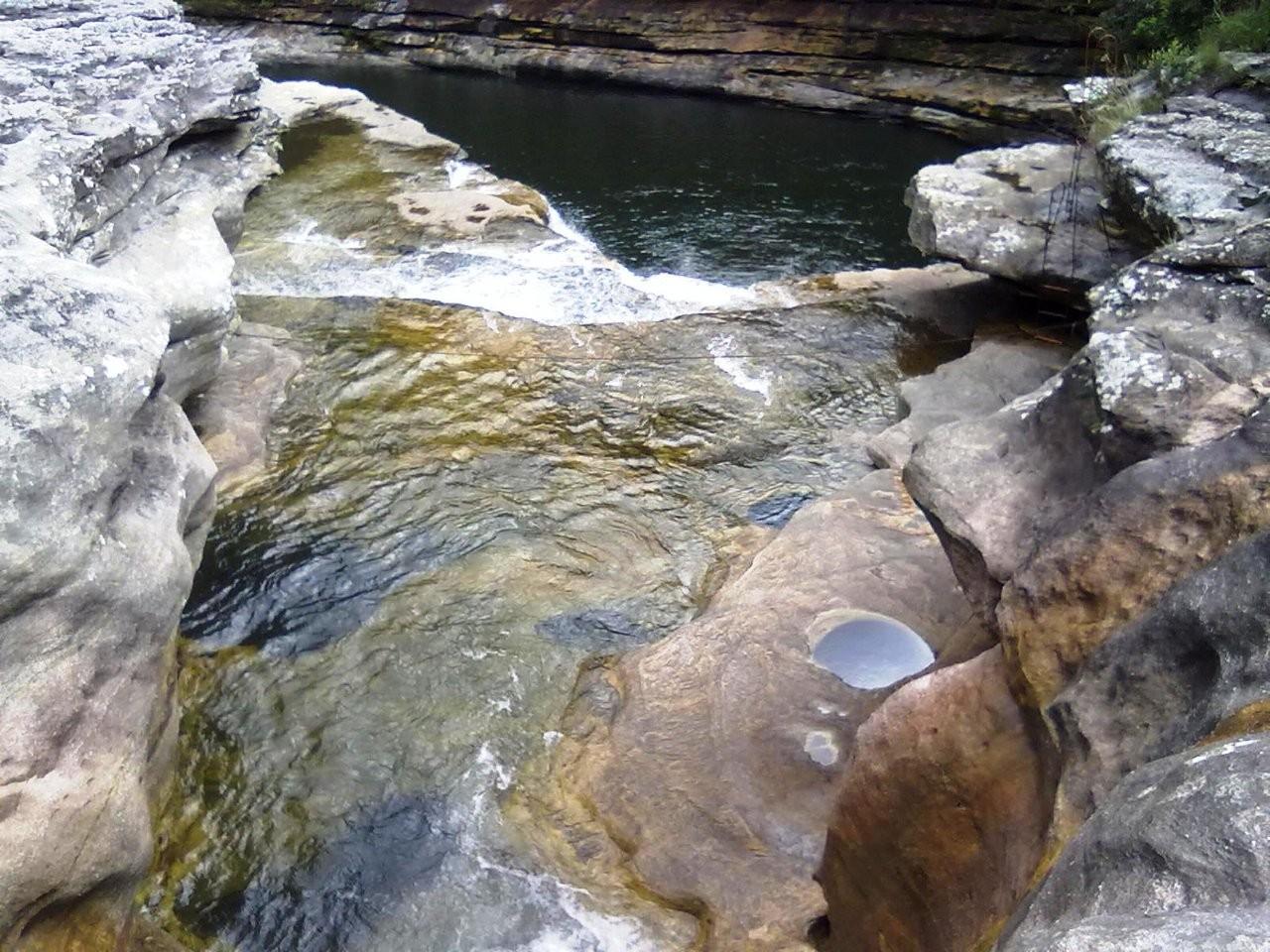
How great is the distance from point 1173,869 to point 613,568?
4.45 m

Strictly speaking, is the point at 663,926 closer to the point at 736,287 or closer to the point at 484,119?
the point at 736,287

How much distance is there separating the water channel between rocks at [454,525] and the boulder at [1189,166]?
1939mm

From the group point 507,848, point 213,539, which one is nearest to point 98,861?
point 507,848

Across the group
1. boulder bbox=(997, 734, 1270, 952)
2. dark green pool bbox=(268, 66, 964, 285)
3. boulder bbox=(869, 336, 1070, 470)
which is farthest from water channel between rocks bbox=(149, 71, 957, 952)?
boulder bbox=(997, 734, 1270, 952)

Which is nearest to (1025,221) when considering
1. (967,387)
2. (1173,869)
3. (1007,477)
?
(967,387)

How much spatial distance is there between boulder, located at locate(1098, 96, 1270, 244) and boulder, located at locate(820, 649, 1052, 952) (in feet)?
10.4

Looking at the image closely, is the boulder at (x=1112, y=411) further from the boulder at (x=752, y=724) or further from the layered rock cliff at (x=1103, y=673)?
the boulder at (x=752, y=724)

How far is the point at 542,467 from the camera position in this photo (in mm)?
6691

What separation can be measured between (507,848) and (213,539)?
278 centimetres

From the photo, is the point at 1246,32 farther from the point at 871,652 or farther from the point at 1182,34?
the point at 871,652

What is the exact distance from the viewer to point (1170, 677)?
2.33 metres

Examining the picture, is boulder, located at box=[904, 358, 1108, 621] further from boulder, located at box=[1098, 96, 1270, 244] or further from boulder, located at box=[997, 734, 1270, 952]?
boulder, located at box=[1098, 96, 1270, 244]

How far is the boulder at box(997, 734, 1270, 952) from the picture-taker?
4.47 ft

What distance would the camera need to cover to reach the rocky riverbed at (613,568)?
8.74 feet
